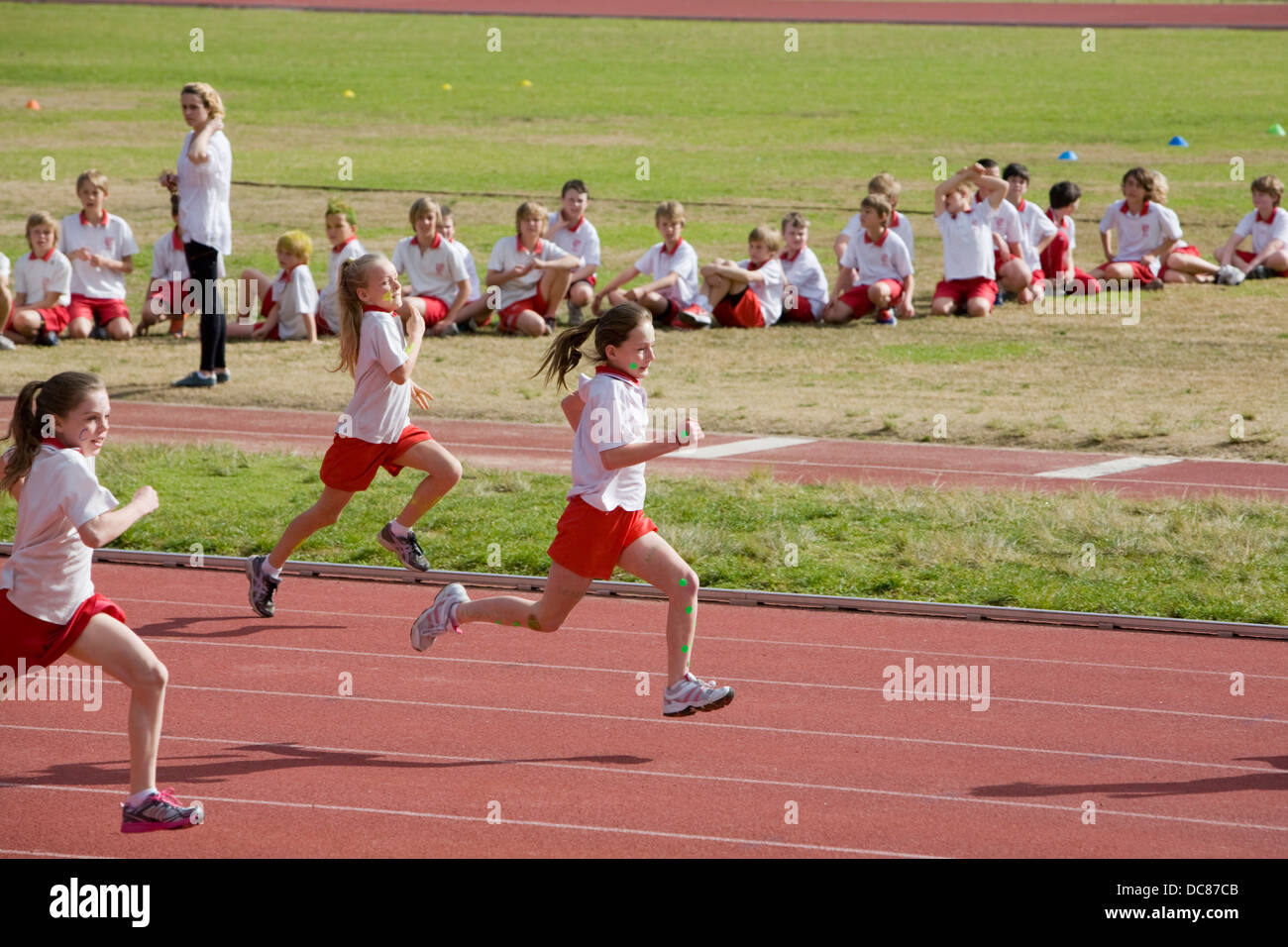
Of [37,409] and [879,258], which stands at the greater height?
[879,258]

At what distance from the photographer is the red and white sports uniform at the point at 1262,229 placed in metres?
18.3

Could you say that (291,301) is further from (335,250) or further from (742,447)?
(742,447)

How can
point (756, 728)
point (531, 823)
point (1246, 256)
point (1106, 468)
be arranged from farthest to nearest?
point (1246, 256), point (1106, 468), point (756, 728), point (531, 823)

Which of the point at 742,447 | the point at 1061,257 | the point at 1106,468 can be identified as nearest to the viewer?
the point at 1106,468

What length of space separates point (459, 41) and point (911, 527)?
134 ft

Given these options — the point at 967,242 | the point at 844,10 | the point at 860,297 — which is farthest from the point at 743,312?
the point at 844,10

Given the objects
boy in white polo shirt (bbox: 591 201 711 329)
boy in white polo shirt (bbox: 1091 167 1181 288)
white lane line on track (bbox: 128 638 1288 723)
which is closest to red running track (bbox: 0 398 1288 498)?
white lane line on track (bbox: 128 638 1288 723)

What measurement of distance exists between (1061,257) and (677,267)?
4.27m

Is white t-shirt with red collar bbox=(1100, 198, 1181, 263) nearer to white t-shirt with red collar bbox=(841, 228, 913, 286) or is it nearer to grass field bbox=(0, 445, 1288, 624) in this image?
white t-shirt with red collar bbox=(841, 228, 913, 286)

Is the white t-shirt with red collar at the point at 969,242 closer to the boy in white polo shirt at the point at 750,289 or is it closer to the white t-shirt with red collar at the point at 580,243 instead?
the boy in white polo shirt at the point at 750,289

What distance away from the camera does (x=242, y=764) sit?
6.10 meters

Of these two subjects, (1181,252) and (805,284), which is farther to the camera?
(1181,252)
